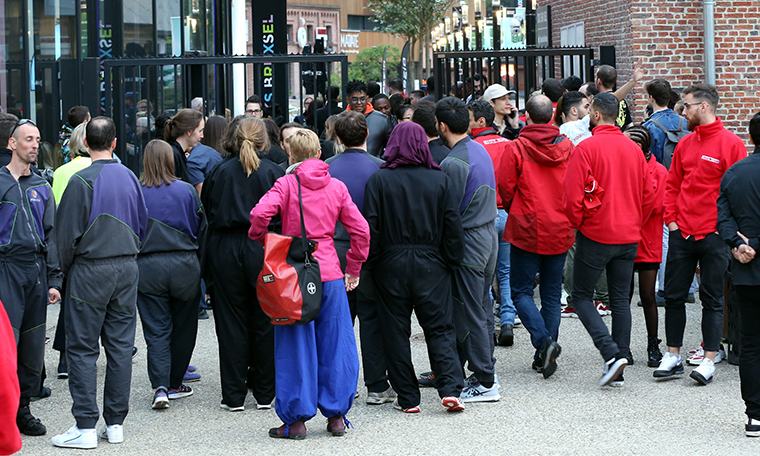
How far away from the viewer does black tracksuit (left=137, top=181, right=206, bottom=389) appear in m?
6.43

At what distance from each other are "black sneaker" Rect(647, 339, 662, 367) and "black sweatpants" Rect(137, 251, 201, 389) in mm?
3465

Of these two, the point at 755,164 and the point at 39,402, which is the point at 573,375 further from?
the point at 39,402

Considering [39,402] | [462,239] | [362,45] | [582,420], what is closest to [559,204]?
[462,239]

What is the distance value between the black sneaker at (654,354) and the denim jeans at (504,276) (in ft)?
4.17

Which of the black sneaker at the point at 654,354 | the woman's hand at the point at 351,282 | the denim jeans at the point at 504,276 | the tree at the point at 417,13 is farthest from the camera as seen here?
the tree at the point at 417,13

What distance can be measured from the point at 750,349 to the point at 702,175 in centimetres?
164

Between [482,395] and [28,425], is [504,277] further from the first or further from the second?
[28,425]

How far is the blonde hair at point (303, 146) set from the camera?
19.3 feet

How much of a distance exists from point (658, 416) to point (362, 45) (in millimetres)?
78789

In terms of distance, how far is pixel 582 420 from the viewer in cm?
602

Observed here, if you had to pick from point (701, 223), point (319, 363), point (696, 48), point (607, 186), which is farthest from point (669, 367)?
point (696, 48)

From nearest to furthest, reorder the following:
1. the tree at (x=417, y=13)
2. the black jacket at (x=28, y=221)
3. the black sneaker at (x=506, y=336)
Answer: the black jacket at (x=28, y=221)
the black sneaker at (x=506, y=336)
the tree at (x=417, y=13)

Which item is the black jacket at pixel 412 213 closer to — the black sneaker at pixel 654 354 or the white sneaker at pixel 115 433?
the white sneaker at pixel 115 433

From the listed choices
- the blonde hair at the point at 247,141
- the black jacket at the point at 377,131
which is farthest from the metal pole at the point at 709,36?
the blonde hair at the point at 247,141
